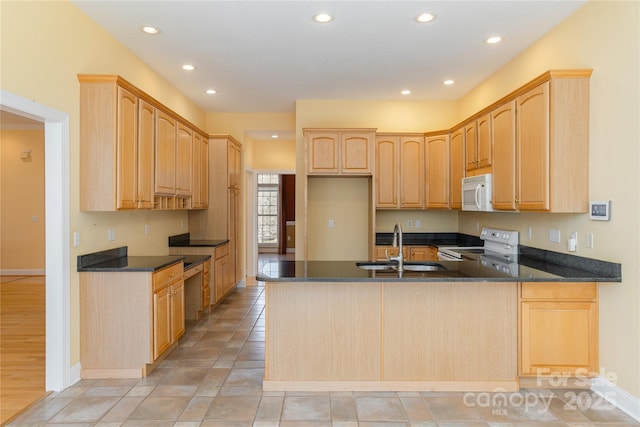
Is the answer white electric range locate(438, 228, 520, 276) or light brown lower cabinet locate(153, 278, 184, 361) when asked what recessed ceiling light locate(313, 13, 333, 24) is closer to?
white electric range locate(438, 228, 520, 276)

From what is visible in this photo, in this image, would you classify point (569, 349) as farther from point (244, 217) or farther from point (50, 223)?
point (244, 217)

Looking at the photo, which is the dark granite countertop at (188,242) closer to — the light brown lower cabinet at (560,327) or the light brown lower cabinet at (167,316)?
the light brown lower cabinet at (167,316)

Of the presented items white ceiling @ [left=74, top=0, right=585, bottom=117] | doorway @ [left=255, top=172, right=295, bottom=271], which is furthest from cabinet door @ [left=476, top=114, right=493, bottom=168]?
doorway @ [left=255, top=172, right=295, bottom=271]

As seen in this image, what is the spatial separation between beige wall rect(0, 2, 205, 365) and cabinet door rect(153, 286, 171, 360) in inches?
22.8

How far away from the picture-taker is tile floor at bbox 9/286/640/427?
2566mm

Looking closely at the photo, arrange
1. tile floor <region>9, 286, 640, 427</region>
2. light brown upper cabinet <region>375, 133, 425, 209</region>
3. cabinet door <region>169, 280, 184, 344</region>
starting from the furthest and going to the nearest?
light brown upper cabinet <region>375, 133, 425, 209</region>
cabinet door <region>169, 280, 184, 344</region>
tile floor <region>9, 286, 640, 427</region>

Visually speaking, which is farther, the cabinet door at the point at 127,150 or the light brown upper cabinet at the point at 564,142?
the cabinet door at the point at 127,150

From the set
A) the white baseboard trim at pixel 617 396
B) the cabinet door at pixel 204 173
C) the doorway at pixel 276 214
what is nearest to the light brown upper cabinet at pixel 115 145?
the cabinet door at pixel 204 173

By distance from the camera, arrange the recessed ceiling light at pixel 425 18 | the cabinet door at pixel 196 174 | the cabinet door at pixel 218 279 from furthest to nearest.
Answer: the cabinet door at pixel 218 279, the cabinet door at pixel 196 174, the recessed ceiling light at pixel 425 18

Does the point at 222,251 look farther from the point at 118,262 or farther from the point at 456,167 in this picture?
the point at 456,167

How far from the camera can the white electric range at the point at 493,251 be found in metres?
3.82

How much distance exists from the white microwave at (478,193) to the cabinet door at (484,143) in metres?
0.16

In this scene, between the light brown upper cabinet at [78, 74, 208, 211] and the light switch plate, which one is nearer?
the light switch plate

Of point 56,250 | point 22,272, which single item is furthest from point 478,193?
point 22,272
